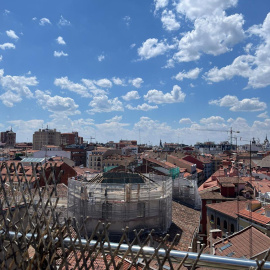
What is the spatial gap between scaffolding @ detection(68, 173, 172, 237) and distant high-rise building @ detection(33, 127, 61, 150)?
74417 mm

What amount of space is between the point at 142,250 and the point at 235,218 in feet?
52.0

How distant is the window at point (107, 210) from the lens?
12.2 meters

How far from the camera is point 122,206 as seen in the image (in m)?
12.2

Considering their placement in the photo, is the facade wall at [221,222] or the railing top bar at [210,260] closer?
the railing top bar at [210,260]

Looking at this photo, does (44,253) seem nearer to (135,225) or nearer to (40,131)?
(135,225)

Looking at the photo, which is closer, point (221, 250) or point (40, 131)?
point (221, 250)

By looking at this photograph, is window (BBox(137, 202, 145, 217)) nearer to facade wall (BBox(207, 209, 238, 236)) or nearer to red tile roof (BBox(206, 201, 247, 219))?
red tile roof (BBox(206, 201, 247, 219))

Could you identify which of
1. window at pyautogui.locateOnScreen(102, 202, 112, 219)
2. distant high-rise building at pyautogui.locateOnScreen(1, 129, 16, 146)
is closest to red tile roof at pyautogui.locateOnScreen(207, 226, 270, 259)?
window at pyautogui.locateOnScreen(102, 202, 112, 219)

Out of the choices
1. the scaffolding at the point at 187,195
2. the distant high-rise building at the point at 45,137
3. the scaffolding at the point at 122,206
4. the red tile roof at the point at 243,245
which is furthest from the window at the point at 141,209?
the distant high-rise building at the point at 45,137

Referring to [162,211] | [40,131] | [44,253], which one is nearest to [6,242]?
[44,253]

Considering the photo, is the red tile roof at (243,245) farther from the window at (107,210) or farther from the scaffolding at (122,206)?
the window at (107,210)

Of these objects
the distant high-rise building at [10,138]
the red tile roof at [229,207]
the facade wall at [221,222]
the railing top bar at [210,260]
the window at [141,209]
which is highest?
the distant high-rise building at [10,138]

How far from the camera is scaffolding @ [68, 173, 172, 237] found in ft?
40.1

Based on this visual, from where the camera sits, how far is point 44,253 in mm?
2848
